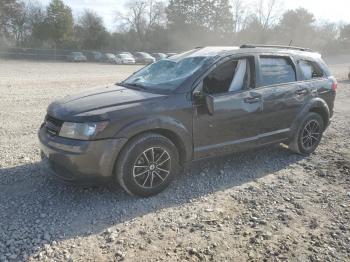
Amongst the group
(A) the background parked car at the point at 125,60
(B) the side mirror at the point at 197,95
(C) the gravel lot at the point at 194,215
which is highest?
(A) the background parked car at the point at 125,60

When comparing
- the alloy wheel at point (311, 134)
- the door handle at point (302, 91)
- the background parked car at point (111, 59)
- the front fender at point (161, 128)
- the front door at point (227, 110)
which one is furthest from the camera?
the background parked car at point (111, 59)

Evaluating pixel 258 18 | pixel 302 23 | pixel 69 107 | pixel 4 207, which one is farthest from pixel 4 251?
pixel 258 18

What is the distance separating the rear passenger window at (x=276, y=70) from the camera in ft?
17.3

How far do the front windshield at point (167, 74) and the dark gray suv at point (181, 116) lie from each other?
0.02 m

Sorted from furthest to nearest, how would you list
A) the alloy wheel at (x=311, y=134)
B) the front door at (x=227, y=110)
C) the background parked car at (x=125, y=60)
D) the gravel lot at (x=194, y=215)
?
the background parked car at (x=125, y=60) → the alloy wheel at (x=311, y=134) → the front door at (x=227, y=110) → the gravel lot at (x=194, y=215)

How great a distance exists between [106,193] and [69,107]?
1172 millimetres

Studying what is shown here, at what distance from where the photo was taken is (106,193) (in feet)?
14.5

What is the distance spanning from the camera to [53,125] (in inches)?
165

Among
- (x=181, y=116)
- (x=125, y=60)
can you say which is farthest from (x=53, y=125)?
(x=125, y=60)

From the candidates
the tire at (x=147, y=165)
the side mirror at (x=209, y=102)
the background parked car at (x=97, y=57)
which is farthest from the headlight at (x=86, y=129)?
the background parked car at (x=97, y=57)

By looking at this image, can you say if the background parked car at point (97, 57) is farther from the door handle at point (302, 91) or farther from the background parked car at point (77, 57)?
the door handle at point (302, 91)

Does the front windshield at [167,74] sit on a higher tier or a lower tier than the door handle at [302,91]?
higher

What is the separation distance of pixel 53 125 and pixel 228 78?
7.92ft

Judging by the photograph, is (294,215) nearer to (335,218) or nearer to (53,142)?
(335,218)
